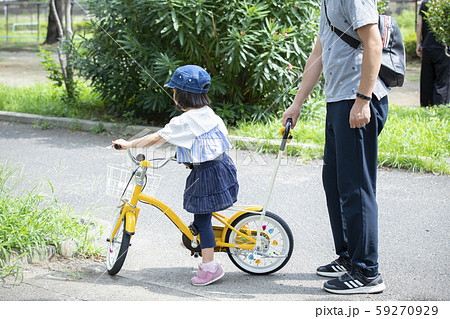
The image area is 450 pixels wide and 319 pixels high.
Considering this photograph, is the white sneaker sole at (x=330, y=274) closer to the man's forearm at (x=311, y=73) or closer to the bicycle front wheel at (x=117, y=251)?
the man's forearm at (x=311, y=73)

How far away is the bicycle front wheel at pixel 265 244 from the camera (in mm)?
3594

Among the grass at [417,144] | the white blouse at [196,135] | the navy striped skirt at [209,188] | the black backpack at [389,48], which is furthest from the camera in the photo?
the grass at [417,144]

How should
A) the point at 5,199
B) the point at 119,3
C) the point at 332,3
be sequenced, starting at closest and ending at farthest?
the point at 332,3
the point at 5,199
the point at 119,3

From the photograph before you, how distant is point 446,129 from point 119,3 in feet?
14.9

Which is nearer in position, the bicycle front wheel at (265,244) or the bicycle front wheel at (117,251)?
the bicycle front wheel at (117,251)

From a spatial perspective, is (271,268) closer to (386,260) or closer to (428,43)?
(386,260)

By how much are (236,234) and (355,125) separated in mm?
1082

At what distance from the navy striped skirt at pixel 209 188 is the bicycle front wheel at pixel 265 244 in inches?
10.4

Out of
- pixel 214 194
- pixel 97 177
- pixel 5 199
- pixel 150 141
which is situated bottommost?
pixel 97 177

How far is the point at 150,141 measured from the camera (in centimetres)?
324

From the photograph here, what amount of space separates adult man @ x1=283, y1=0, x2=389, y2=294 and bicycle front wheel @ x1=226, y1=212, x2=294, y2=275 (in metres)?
0.38

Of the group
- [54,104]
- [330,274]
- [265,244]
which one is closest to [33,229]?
[265,244]

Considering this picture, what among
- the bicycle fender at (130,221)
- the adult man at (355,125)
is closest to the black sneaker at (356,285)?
the adult man at (355,125)

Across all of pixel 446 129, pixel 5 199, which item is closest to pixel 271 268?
pixel 5 199
